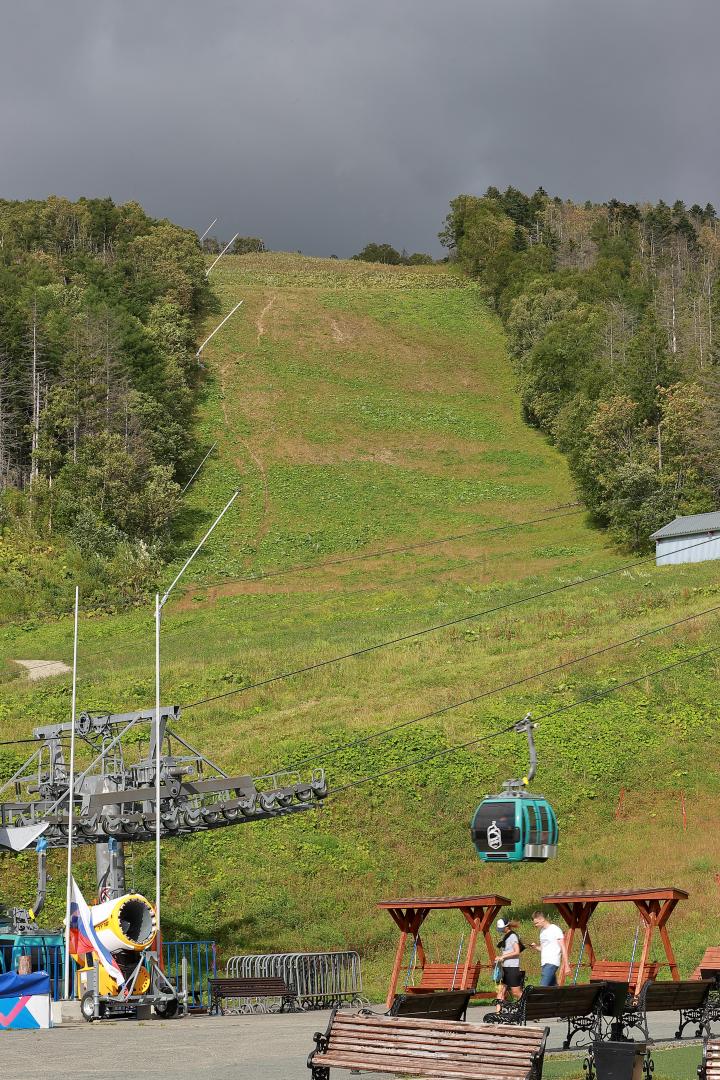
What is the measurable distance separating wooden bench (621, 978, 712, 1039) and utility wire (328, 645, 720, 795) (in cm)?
1991

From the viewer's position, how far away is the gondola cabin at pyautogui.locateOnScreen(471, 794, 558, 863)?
26609 millimetres

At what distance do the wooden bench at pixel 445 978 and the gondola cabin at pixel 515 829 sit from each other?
318 cm

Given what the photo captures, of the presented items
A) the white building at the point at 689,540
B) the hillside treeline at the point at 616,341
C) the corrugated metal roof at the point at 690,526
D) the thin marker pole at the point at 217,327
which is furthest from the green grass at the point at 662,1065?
the thin marker pole at the point at 217,327

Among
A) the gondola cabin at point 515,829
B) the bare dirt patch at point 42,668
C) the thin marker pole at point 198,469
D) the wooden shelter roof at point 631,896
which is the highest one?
the thin marker pole at point 198,469

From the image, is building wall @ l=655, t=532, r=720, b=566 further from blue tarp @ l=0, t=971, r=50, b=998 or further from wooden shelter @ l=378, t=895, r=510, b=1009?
blue tarp @ l=0, t=971, r=50, b=998

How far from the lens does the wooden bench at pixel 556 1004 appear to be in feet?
43.5

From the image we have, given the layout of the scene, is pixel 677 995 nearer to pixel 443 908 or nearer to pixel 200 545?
pixel 443 908

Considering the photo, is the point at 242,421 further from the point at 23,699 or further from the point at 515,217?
the point at 515,217

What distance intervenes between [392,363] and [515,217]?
63473 millimetres

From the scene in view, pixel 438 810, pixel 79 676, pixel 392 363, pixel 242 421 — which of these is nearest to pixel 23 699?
pixel 79 676

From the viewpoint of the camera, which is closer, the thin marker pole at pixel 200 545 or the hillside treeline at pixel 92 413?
the thin marker pole at pixel 200 545

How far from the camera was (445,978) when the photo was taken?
24.1 meters

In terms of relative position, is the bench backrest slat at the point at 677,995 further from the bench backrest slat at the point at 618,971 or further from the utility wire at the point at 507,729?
the utility wire at the point at 507,729

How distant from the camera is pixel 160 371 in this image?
9794cm
